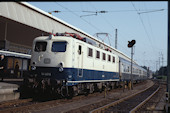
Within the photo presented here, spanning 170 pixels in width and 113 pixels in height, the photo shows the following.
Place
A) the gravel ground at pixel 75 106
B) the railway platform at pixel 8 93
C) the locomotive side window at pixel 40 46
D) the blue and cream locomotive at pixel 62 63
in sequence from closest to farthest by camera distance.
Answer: the gravel ground at pixel 75 106 < the railway platform at pixel 8 93 < the blue and cream locomotive at pixel 62 63 < the locomotive side window at pixel 40 46

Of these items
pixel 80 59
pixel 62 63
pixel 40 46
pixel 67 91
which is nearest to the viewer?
pixel 62 63

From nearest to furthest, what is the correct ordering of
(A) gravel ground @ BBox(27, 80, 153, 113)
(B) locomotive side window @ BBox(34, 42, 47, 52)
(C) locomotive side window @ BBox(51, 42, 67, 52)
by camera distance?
(A) gravel ground @ BBox(27, 80, 153, 113), (C) locomotive side window @ BBox(51, 42, 67, 52), (B) locomotive side window @ BBox(34, 42, 47, 52)

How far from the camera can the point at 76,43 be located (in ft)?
44.0

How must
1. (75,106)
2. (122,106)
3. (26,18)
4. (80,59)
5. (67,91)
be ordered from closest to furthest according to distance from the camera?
(75,106)
(122,106)
(67,91)
(80,59)
(26,18)

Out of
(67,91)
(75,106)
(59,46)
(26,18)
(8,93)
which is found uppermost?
(26,18)

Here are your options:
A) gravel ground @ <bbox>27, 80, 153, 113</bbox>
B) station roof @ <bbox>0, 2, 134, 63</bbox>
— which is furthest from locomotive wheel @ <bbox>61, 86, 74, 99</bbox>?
station roof @ <bbox>0, 2, 134, 63</bbox>

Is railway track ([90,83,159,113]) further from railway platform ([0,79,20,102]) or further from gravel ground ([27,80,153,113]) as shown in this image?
railway platform ([0,79,20,102])

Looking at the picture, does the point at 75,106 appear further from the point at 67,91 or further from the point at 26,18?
the point at 26,18

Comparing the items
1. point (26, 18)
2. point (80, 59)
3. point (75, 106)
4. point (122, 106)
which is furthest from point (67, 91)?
point (26, 18)

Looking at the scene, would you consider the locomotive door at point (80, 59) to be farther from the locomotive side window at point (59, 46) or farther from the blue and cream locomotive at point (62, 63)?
the locomotive side window at point (59, 46)

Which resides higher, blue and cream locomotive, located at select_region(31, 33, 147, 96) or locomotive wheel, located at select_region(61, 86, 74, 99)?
blue and cream locomotive, located at select_region(31, 33, 147, 96)

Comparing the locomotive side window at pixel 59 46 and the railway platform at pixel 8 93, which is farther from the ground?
the locomotive side window at pixel 59 46

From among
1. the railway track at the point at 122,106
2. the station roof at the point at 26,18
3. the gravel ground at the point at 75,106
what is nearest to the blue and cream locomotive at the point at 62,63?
the gravel ground at the point at 75,106

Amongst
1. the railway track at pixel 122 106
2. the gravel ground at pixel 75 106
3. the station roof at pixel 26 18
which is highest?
the station roof at pixel 26 18
